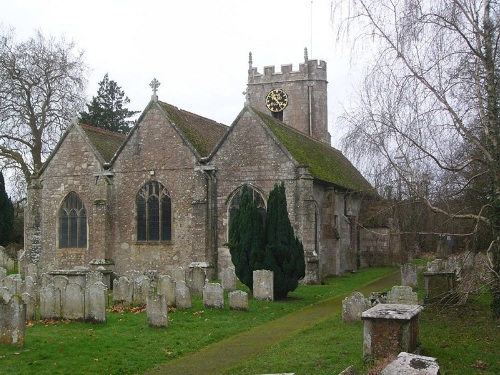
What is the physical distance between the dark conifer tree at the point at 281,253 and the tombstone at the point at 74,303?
21.0ft

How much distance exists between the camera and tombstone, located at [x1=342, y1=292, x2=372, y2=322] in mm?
14250

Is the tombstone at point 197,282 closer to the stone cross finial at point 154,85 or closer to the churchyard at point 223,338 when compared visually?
the churchyard at point 223,338

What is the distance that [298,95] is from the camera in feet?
138

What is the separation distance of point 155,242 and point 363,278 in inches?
383

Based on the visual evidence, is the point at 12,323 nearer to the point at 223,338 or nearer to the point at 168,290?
the point at 223,338

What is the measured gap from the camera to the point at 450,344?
11.4 metres

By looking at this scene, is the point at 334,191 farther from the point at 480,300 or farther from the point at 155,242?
the point at 480,300

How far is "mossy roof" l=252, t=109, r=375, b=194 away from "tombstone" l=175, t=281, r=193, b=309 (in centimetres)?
932

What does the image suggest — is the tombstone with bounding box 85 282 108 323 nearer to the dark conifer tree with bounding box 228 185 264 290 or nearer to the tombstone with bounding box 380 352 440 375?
the dark conifer tree with bounding box 228 185 264 290

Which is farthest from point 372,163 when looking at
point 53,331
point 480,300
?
point 53,331

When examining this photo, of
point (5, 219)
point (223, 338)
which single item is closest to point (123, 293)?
point (223, 338)

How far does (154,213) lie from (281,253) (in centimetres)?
956

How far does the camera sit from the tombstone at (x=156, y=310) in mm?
14156

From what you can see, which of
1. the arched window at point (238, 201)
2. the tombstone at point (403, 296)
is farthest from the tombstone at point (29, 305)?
the arched window at point (238, 201)
